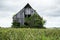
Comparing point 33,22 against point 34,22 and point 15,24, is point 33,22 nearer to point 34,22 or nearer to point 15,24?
point 34,22

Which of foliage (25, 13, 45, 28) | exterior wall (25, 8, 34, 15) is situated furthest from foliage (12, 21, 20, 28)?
exterior wall (25, 8, 34, 15)

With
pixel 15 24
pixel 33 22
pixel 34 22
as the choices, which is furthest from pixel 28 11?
pixel 15 24

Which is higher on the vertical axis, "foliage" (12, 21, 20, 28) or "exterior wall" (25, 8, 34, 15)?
"exterior wall" (25, 8, 34, 15)

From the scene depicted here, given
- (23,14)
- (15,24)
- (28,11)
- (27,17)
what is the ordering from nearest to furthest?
(15,24) < (27,17) < (28,11) < (23,14)

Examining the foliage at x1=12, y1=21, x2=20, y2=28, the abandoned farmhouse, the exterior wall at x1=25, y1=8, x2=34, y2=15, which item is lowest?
the foliage at x1=12, y1=21, x2=20, y2=28

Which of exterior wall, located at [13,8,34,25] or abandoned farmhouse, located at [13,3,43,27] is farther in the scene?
exterior wall, located at [13,8,34,25]

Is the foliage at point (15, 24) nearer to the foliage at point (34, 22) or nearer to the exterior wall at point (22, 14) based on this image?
the exterior wall at point (22, 14)

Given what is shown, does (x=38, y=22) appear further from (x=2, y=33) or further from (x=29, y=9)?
(x=2, y=33)

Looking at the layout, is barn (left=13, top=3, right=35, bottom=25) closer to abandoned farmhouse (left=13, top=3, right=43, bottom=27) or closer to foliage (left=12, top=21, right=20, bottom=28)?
abandoned farmhouse (left=13, top=3, right=43, bottom=27)

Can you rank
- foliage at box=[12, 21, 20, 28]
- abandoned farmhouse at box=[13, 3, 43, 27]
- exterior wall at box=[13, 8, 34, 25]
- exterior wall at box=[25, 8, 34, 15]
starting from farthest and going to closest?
1. exterior wall at box=[25, 8, 34, 15]
2. exterior wall at box=[13, 8, 34, 25]
3. abandoned farmhouse at box=[13, 3, 43, 27]
4. foliage at box=[12, 21, 20, 28]

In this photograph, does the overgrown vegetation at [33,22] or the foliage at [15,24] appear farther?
the overgrown vegetation at [33,22]

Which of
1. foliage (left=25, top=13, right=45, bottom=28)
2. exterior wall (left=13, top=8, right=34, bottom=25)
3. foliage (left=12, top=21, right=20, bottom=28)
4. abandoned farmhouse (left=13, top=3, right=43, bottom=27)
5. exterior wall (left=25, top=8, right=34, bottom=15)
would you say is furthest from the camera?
exterior wall (left=25, top=8, right=34, bottom=15)

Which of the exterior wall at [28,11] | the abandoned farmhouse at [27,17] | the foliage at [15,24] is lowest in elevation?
the foliage at [15,24]

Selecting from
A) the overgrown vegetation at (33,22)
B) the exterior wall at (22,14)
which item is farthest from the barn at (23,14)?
the overgrown vegetation at (33,22)
